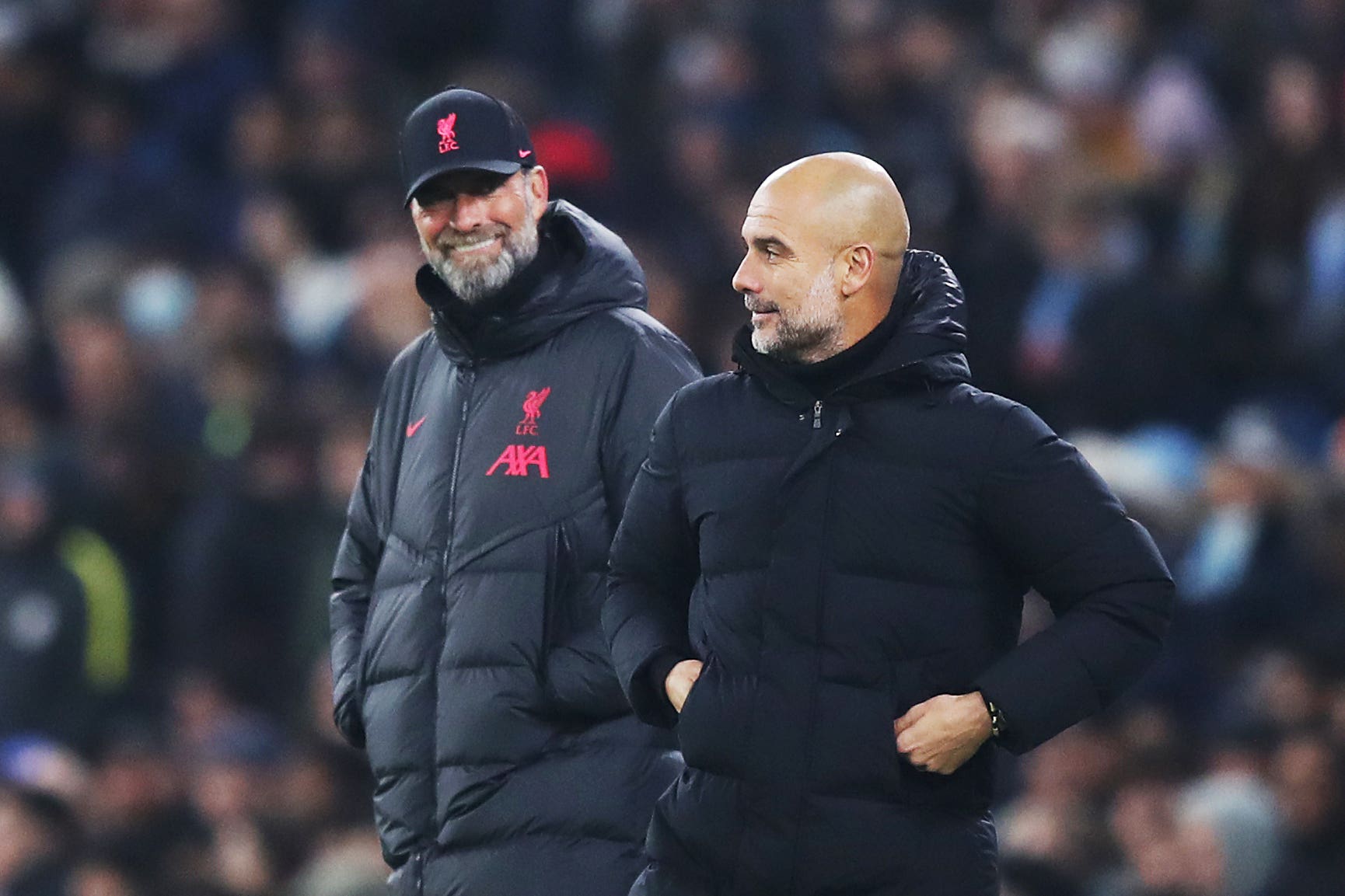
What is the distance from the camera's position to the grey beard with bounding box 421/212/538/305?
492 cm

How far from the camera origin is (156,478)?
10.1 metres

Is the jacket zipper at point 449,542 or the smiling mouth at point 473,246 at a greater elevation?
the smiling mouth at point 473,246

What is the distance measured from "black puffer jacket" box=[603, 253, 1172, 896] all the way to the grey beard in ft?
3.04

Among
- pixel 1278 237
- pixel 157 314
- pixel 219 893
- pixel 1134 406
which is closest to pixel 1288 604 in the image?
pixel 1134 406

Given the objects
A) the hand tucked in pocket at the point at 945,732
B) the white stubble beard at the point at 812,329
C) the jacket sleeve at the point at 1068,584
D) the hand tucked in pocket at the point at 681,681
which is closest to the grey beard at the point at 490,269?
the white stubble beard at the point at 812,329

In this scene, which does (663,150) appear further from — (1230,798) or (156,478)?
(1230,798)

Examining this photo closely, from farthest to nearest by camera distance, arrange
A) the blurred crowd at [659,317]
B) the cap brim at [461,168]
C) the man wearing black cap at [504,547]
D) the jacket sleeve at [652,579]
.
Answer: the blurred crowd at [659,317]
the cap brim at [461,168]
the man wearing black cap at [504,547]
the jacket sleeve at [652,579]

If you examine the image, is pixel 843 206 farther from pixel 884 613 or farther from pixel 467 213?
pixel 467 213

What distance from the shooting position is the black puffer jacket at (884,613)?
3.90 m

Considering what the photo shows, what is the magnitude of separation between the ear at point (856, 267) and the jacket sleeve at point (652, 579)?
1.26 ft

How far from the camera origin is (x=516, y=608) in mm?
4746

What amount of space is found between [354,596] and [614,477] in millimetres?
638

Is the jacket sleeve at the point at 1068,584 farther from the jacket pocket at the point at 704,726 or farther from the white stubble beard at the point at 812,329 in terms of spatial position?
the jacket pocket at the point at 704,726

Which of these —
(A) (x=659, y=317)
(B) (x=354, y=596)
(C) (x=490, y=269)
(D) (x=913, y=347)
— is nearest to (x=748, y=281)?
(D) (x=913, y=347)
